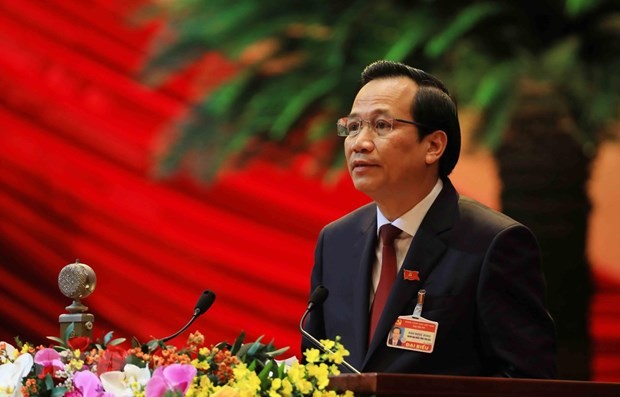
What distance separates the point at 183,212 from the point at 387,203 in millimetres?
2587

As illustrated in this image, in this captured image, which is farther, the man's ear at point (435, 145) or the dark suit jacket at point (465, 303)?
the man's ear at point (435, 145)

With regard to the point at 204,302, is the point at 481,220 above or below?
above

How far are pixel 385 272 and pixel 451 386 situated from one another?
2.22 feet

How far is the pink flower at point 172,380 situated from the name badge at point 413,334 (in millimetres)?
594

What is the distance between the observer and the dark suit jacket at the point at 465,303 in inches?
88.7

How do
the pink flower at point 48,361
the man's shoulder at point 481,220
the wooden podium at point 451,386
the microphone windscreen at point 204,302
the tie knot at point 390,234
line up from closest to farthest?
the wooden podium at point 451,386 → the pink flower at point 48,361 → the microphone windscreen at point 204,302 → the man's shoulder at point 481,220 → the tie knot at point 390,234

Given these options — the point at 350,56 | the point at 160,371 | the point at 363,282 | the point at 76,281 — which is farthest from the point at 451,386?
the point at 350,56

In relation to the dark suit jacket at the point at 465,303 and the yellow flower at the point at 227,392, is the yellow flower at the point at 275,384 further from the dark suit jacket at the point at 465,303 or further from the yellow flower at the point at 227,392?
the dark suit jacket at the point at 465,303

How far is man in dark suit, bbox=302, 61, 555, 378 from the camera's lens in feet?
7.44

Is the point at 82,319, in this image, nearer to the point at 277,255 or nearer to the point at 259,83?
the point at 277,255

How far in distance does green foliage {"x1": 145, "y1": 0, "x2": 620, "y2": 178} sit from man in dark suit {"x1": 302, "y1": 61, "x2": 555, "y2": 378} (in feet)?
7.08

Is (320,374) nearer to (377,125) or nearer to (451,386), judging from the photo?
(451,386)

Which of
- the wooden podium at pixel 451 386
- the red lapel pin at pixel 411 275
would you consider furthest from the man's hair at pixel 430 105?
the wooden podium at pixel 451 386

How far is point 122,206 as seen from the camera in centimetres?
496
